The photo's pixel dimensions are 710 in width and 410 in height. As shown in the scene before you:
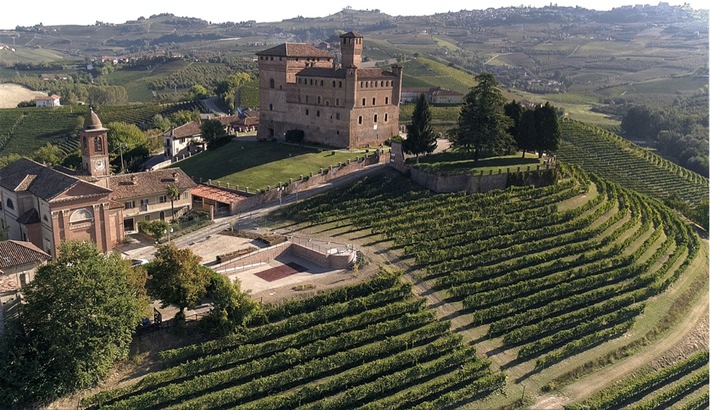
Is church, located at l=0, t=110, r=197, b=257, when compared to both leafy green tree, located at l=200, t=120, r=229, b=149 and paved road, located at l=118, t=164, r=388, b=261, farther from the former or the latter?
leafy green tree, located at l=200, t=120, r=229, b=149

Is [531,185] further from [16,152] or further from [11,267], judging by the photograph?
[16,152]

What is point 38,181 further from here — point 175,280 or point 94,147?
point 175,280

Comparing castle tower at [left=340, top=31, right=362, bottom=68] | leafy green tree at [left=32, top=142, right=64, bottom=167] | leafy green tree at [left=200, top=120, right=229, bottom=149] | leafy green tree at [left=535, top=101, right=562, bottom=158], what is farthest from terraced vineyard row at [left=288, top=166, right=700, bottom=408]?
leafy green tree at [left=32, top=142, right=64, bottom=167]

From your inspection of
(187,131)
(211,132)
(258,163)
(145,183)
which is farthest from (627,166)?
(145,183)

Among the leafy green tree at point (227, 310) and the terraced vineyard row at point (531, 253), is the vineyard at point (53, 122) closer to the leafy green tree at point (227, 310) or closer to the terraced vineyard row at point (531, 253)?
the terraced vineyard row at point (531, 253)

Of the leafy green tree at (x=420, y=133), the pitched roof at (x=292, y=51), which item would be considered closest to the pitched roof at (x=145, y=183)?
the leafy green tree at (x=420, y=133)

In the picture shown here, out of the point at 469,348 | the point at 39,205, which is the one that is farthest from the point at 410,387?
the point at 39,205
